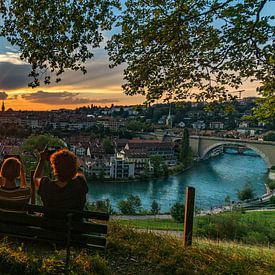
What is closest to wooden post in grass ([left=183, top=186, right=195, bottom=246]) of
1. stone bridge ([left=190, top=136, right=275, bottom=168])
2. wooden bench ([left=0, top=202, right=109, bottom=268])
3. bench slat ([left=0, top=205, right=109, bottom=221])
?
wooden bench ([left=0, top=202, right=109, bottom=268])

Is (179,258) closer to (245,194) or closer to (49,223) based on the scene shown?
(49,223)

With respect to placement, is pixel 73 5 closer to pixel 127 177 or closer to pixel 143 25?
pixel 143 25

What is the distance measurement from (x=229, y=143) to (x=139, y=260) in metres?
44.2

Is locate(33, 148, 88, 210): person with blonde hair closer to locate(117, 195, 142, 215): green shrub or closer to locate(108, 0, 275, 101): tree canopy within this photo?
locate(108, 0, 275, 101): tree canopy

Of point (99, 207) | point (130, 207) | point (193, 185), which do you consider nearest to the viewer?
point (99, 207)

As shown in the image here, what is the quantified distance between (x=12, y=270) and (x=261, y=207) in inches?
1018

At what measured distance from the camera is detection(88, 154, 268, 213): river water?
2502 cm

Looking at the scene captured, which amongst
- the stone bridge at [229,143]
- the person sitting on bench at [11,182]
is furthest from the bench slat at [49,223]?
the stone bridge at [229,143]

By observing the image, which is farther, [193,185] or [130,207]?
[193,185]

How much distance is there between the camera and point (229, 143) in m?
45.7

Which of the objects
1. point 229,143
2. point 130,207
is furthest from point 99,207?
point 229,143

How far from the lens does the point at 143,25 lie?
11.6 feet

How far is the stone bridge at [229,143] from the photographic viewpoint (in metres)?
43.2

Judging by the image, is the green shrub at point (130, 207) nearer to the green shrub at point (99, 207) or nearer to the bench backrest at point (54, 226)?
the green shrub at point (99, 207)
